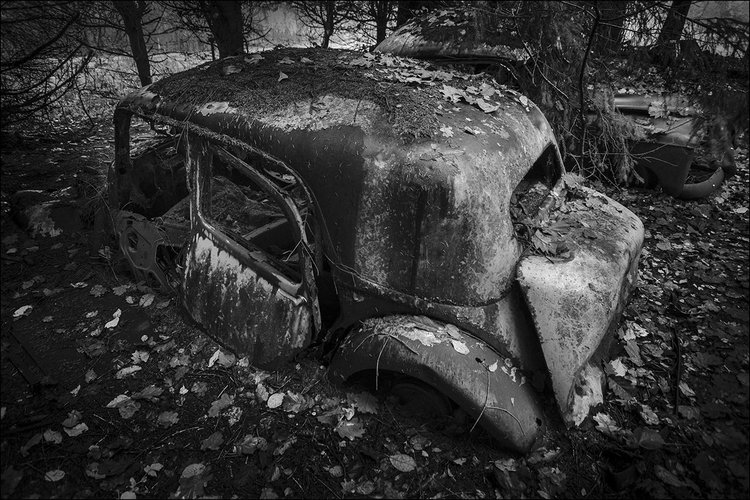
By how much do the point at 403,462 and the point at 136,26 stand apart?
24.7 feet

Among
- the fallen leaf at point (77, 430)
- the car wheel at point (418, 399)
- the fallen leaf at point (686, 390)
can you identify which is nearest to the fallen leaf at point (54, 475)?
the fallen leaf at point (77, 430)

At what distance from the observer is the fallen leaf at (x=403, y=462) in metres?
2.23

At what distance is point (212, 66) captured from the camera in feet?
9.59

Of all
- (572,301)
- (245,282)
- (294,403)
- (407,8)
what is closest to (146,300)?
(245,282)

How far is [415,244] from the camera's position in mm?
2045

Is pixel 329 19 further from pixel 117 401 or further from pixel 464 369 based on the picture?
pixel 464 369

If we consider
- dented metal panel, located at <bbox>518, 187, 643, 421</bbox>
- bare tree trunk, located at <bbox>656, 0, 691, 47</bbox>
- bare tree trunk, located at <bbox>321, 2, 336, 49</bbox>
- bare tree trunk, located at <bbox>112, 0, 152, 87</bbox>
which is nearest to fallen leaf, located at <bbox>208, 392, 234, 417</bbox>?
dented metal panel, located at <bbox>518, 187, 643, 421</bbox>

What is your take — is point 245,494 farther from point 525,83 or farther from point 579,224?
point 525,83

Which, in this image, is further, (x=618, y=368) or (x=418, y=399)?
(x=618, y=368)

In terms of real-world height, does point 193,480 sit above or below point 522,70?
below

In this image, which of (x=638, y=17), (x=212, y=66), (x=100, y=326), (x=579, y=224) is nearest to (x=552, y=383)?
(x=579, y=224)

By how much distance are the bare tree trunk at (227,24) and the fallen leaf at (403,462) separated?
567 centimetres

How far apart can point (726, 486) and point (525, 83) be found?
3715 mm

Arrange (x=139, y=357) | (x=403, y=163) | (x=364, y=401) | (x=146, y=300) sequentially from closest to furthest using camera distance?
(x=403, y=163) → (x=364, y=401) → (x=139, y=357) → (x=146, y=300)
